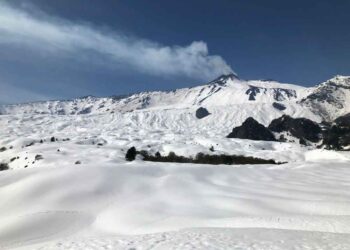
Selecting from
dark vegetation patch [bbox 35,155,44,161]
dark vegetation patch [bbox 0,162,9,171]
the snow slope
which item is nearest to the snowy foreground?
the snow slope

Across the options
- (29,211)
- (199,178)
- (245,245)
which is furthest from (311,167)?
(245,245)

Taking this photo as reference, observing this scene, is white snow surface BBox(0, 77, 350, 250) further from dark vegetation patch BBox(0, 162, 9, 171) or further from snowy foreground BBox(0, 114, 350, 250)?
dark vegetation patch BBox(0, 162, 9, 171)

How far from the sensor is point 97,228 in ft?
131

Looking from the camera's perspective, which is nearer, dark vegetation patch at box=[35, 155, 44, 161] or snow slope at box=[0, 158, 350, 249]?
snow slope at box=[0, 158, 350, 249]

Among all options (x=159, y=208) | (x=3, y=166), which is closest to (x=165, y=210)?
(x=159, y=208)

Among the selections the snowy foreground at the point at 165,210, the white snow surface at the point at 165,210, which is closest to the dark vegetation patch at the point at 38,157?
the white snow surface at the point at 165,210

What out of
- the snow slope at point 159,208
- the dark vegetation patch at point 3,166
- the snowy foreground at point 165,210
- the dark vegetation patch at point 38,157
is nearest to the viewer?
the snowy foreground at point 165,210

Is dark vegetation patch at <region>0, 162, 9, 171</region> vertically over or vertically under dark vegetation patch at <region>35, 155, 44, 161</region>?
under

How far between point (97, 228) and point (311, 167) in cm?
6871

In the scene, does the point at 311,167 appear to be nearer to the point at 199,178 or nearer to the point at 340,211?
the point at 199,178

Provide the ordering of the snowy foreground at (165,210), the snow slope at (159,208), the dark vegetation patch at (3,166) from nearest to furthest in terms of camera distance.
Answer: the snowy foreground at (165,210), the snow slope at (159,208), the dark vegetation patch at (3,166)

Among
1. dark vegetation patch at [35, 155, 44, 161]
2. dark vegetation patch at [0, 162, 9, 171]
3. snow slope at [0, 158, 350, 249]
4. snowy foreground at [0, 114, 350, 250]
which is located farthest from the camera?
dark vegetation patch at [0, 162, 9, 171]

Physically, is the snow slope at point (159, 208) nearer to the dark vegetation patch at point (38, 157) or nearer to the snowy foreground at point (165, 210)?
the snowy foreground at point (165, 210)

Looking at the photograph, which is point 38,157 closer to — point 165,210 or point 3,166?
point 3,166
